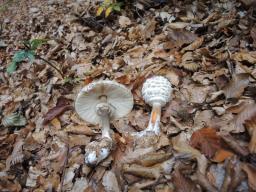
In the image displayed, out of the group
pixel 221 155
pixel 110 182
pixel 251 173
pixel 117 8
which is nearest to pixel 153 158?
pixel 110 182

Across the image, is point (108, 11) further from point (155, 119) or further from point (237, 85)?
point (237, 85)

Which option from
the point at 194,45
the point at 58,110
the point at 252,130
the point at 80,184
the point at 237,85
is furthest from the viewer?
the point at 194,45

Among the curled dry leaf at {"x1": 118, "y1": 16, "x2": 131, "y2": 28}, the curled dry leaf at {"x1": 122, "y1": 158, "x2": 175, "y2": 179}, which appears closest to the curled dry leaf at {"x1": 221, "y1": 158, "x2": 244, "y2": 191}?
the curled dry leaf at {"x1": 122, "y1": 158, "x2": 175, "y2": 179}

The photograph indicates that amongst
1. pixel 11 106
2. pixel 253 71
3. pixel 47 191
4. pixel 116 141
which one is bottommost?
pixel 11 106

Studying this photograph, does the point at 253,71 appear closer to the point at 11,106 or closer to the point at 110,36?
the point at 110,36

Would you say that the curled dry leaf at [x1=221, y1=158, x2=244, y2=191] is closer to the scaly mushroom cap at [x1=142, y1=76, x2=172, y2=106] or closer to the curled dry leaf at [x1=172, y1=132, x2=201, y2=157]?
the curled dry leaf at [x1=172, y1=132, x2=201, y2=157]

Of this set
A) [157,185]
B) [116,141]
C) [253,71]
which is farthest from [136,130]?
[253,71]
